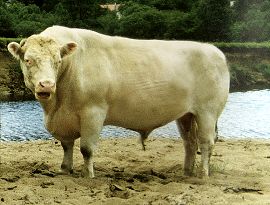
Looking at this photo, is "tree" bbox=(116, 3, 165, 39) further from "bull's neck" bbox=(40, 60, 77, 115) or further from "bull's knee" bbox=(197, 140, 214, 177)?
"bull's neck" bbox=(40, 60, 77, 115)

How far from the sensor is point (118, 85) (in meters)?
7.51

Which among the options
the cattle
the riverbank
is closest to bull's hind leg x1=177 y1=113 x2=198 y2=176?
the cattle

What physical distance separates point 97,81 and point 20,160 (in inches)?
114

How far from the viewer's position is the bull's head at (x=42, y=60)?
645 centimetres

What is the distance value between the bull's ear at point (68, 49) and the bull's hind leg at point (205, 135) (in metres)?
2.31

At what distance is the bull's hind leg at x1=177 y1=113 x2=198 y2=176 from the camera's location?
8602 mm

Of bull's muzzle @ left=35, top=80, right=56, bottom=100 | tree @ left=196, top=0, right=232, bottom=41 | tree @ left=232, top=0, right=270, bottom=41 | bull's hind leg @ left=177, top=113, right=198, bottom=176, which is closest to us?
bull's muzzle @ left=35, top=80, right=56, bottom=100

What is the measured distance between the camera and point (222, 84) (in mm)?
8477

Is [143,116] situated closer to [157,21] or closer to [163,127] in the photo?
[163,127]

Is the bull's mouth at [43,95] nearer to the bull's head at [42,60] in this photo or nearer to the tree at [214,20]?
the bull's head at [42,60]

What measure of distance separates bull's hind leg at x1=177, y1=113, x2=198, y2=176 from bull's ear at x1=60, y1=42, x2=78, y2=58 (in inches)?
93.7

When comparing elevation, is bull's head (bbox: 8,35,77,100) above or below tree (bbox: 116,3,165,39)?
above

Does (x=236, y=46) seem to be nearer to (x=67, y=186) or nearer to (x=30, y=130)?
(x=30, y=130)

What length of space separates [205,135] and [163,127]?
9.64m
